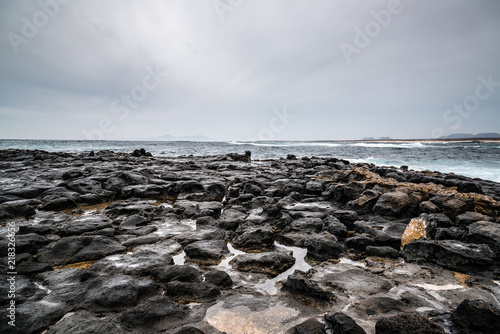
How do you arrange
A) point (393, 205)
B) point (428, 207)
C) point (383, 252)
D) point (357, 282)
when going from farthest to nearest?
1. point (393, 205)
2. point (428, 207)
3. point (383, 252)
4. point (357, 282)

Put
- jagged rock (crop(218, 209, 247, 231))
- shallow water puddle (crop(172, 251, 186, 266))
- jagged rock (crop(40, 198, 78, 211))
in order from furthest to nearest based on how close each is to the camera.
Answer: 1. jagged rock (crop(40, 198, 78, 211))
2. jagged rock (crop(218, 209, 247, 231))
3. shallow water puddle (crop(172, 251, 186, 266))

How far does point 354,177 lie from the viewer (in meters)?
7.36

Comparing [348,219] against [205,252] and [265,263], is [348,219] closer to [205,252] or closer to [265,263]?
[265,263]

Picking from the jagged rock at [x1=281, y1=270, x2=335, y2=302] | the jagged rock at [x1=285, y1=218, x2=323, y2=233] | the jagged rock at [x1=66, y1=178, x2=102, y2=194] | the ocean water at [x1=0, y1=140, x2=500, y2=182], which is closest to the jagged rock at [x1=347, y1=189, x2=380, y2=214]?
the jagged rock at [x1=285, y1=218, x2=323, y2=233]

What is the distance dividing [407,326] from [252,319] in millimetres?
1210

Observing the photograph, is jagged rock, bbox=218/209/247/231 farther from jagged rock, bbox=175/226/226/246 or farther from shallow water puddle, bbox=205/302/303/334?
shallow water puddle, bbox=205/302/303/334

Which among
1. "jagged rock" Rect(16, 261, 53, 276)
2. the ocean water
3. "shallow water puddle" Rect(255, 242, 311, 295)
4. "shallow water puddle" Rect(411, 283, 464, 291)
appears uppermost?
"jagged rock" Rect(16, 261, 53, 276)

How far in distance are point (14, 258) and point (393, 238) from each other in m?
5.26

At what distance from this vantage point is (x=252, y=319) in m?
2.11

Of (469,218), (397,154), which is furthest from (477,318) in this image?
(397,154)

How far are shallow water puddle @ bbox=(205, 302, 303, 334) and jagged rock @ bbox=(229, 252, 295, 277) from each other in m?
0.68

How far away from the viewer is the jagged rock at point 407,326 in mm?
1651

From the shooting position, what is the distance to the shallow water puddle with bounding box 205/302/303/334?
1.99 m

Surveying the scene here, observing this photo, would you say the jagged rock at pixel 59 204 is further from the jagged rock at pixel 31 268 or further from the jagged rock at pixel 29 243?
the jagged rock at pixel 31 268
